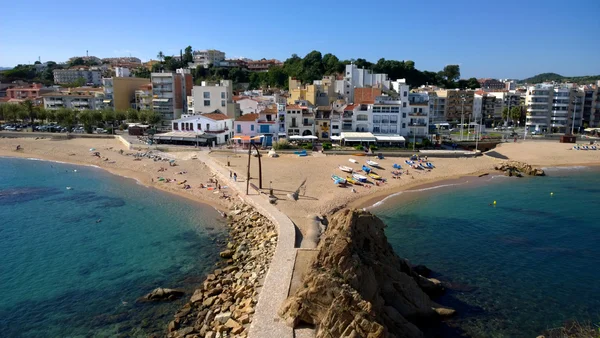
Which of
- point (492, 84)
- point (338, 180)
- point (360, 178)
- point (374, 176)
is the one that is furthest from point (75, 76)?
point (492, 84)

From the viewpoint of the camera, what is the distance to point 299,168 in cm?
4547

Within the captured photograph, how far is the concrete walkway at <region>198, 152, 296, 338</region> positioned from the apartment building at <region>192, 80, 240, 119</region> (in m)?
39.9

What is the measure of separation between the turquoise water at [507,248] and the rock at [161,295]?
1299 cm

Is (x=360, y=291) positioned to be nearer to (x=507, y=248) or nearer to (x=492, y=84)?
(x=507, y=248)

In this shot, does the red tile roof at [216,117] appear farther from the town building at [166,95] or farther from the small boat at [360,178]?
the small boat at [360,178]

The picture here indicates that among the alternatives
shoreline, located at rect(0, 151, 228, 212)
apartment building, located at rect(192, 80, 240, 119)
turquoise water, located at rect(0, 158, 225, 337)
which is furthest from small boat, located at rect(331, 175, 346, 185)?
apartment building, located at rect(192, 80, 240, 119)

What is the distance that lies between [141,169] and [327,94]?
4043 cm

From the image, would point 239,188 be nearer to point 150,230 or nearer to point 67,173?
point 150,230

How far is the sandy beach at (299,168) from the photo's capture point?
119ft

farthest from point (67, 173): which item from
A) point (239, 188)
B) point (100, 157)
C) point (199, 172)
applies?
point (239, 188)

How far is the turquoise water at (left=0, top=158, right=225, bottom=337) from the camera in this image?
63.4 ft

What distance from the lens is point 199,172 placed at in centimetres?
4591

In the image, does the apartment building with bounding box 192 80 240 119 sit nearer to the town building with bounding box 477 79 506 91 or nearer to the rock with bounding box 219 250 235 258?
the rock with bounding box 219 250 235 258

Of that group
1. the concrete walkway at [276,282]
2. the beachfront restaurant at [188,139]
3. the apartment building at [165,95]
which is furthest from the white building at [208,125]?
the concrete walkway at [276,282]
